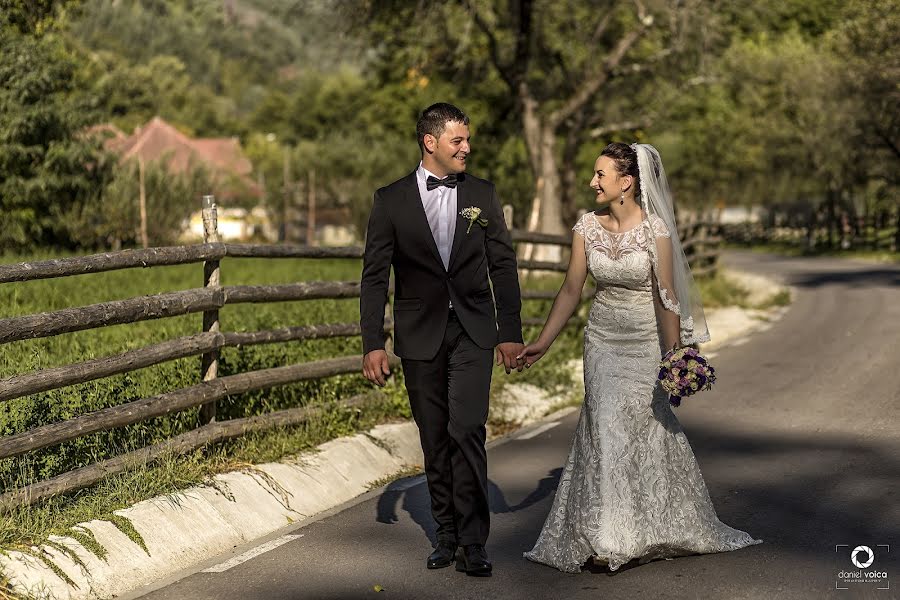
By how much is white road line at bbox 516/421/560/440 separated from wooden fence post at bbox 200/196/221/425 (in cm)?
305

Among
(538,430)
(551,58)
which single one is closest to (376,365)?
(538,430)

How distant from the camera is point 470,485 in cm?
661

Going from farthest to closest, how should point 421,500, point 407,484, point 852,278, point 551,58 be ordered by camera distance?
point 551,58, point 852,278, point 407,484, point 421,500

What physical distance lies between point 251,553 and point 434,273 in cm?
192

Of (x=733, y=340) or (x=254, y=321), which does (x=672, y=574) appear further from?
→ (x=733, y=340)

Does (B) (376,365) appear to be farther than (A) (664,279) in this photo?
No

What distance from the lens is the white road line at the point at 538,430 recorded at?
36.1 ft

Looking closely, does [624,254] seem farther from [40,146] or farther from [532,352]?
[40,146]

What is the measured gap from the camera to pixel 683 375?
21.5 ft

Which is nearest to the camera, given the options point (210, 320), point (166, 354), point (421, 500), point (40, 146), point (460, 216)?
point (460, 216)

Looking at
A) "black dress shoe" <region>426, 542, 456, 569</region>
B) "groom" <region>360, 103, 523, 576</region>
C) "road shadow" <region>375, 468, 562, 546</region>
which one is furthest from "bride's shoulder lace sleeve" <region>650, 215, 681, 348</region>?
"road shadow" <region>375, 468, 562, 546</region>

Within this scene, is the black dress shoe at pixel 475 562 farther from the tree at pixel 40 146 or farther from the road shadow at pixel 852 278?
the road shadow at pixel 852 278

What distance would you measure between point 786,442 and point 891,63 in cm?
3002

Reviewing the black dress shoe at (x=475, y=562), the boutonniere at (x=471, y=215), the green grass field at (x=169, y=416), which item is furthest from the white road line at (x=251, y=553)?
the boutonniere at (x=471, y=215)
